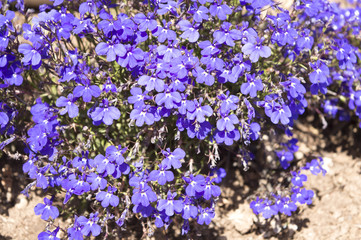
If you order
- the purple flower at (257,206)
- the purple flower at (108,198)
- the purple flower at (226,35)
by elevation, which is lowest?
the purple flower at (108,198)

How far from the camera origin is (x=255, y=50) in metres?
3.49

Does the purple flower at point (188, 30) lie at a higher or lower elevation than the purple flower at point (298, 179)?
higher

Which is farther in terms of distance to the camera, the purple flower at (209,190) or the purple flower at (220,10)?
the purple flower at (209,190)

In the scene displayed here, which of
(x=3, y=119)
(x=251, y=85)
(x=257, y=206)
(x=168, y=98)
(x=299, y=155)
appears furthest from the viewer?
(x=299, y=155)

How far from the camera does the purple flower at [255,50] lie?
346 cm

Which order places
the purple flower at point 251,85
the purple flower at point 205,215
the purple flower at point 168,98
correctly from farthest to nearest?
the purple flower at point 205,215 < the purple flower at point 251,85 < the purple flower at point 168,98

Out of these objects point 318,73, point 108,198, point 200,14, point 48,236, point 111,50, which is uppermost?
point 200,14

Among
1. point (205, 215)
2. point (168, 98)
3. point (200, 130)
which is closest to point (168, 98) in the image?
point (168, 98)

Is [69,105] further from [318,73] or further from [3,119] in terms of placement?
[318,73]

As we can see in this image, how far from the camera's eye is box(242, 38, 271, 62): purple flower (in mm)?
3461

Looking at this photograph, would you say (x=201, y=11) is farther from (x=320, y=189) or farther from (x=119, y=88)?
(x=320, y=189)

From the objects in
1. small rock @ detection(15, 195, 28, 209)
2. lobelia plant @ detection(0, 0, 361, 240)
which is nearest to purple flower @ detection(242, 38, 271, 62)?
lobelia plant @ detection(0, 0, 361, 240)

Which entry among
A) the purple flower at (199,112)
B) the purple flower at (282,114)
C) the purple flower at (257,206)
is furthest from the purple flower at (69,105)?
the purple flower at (257,206)

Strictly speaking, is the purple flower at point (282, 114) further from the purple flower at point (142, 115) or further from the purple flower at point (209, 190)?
the purple flower at point (142, 115)
